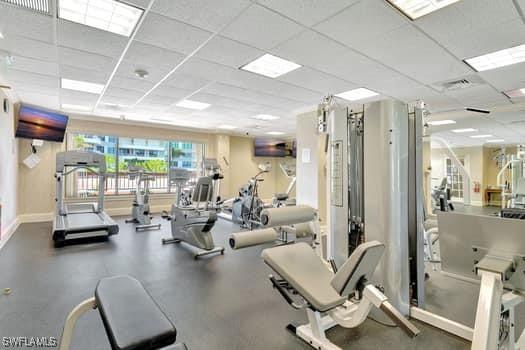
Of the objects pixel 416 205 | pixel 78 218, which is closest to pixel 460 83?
pixel 416 205

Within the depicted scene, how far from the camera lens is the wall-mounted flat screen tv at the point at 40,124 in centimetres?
530

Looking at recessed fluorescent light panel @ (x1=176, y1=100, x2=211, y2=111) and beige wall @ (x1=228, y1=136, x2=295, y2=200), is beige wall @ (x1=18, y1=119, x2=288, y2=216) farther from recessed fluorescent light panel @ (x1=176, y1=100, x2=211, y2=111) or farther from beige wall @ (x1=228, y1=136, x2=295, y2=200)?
recessed fluorescent light panel @ (x1=176, y1=100, x2=211, y2=111)

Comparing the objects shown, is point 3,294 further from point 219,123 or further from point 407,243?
point 219,123

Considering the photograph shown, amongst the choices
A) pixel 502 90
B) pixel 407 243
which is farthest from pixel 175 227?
pixel 502 90

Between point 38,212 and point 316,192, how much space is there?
20.3 ft

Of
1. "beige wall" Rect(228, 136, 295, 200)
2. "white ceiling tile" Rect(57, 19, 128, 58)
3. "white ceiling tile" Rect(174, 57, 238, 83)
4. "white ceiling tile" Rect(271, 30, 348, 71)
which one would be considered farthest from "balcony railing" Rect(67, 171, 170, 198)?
"white ceiling tile" Rect(271, 30, 348, 71)

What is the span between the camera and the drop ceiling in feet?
7.54

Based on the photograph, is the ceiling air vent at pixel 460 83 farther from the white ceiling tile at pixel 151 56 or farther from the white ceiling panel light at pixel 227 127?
the white ceiling panel light at pixel 227 127

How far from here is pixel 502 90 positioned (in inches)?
169

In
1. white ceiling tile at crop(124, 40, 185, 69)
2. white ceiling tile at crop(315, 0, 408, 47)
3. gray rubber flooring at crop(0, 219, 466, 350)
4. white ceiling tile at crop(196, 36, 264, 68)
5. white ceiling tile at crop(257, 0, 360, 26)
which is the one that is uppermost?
white ceiling tile at crop(124, 40, 185, 69)

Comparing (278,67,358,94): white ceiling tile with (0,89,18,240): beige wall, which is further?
(0,89,18,240): beige wall

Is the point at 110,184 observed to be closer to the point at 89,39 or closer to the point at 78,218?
the point at 78,218

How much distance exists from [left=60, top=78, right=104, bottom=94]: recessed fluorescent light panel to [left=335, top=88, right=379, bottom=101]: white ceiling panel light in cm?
401

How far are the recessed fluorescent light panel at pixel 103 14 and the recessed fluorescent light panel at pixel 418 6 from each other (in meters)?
2.15
